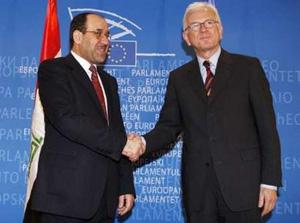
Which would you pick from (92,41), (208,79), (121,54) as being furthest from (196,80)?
(121,54)

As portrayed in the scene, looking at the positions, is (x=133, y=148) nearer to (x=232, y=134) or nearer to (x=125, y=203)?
(x=125, y=203)

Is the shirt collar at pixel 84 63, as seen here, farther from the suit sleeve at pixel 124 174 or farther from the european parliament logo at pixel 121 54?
the european parliament logo at pixel 121 54

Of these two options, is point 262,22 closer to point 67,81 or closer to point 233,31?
point 233,31

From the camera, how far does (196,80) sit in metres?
2.54

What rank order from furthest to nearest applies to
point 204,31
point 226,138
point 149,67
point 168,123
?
1. point 149,67
2. point 168,123
3. point 204,31
4. point 226,138

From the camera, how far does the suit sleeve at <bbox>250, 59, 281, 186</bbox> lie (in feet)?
7.32

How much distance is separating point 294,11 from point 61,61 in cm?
216

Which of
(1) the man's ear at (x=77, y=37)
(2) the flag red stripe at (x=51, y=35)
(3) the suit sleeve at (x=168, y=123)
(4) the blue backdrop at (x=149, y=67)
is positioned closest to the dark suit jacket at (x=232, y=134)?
(3) the suit sleeve at (x=168, y=123)

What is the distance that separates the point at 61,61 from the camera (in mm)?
2424

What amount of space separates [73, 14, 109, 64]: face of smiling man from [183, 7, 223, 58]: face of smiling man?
55 centimetres

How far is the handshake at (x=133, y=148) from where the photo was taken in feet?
8.09

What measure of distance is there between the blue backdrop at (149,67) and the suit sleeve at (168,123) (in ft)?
2.35

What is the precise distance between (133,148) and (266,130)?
79 centimetres

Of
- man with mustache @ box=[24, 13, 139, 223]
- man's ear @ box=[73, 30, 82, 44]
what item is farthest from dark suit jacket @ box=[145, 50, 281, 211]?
man's ear @ box=[73, 30, 82, 44]
